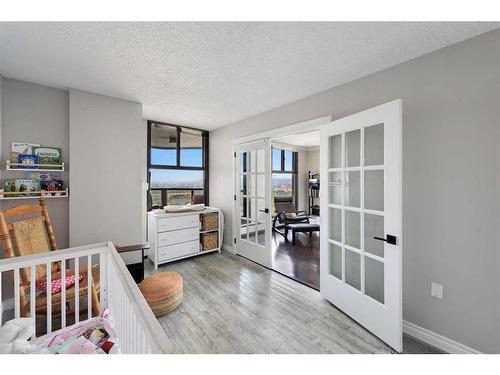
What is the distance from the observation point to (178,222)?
131 inches

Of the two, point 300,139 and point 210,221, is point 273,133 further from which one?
point 300,139

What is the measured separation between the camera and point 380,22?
1.36m

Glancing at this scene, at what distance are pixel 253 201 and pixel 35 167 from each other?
2682mm

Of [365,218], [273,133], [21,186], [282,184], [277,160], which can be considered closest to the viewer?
[365,218]

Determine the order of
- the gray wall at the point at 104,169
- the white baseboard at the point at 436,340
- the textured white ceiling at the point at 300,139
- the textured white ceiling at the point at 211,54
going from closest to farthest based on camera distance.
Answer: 1. the textured white ceiling at the point at 211,54
2. the white baseboard at the point at 436,340
3. the gray wall at the point at 104,169
4. the textured white ceiling at the point at 300,139

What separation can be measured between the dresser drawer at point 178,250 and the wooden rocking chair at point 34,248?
3.75ft

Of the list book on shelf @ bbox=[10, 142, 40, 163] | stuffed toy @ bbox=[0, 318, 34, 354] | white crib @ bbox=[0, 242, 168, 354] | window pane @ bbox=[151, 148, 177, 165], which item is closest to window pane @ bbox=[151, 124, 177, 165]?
window pane @ bbox=[151, 148, 177, 165]

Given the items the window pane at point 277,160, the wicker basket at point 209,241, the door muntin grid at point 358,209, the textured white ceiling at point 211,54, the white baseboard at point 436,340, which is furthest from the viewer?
the window pane at point 277,160

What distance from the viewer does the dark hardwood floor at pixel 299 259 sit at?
2.88 metres

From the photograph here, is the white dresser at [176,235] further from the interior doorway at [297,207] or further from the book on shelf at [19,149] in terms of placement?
the book on shelf at [19,149]

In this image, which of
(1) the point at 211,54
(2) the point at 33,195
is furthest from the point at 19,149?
(1) the point at 211,54

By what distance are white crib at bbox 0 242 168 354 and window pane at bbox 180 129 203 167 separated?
274cm

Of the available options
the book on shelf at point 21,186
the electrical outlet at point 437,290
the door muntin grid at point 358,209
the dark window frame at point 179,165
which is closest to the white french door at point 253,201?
the dark window frame at point 179,165
